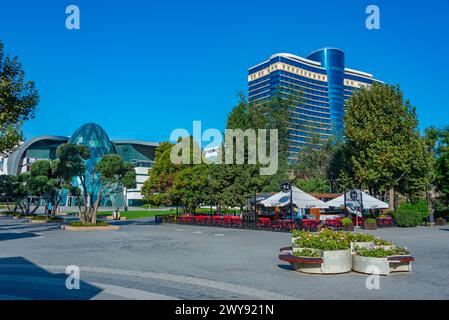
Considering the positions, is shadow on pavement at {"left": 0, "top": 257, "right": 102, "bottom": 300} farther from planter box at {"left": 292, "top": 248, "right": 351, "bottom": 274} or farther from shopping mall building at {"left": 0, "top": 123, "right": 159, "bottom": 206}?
shopping mall building at {"left": 0, "top": 123, "right": 159, "bottom": 206}

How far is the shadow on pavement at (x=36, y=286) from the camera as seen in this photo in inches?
311

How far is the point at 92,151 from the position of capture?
10981cm

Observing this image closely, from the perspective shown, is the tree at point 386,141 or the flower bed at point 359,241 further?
the tree at point 386,141

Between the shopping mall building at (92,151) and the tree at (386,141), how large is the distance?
78.4 metres

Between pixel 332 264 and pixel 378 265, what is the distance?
125 cm

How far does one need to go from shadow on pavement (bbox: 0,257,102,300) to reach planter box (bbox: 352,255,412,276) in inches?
280

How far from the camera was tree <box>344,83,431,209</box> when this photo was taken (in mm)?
36625

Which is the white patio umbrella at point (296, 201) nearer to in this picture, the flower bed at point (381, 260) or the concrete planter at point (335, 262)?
the flower bed at point (381, 260)

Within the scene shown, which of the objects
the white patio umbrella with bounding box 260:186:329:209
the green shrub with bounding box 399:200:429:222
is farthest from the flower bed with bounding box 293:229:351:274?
the green shrub with bounding box 399:200:429:222

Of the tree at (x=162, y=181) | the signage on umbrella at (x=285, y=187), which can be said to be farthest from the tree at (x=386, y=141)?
the tree at (x=162, y=181)

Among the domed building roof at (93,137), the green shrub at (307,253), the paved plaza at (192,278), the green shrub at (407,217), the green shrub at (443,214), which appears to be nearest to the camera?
the paved plaza at (192,278)
